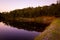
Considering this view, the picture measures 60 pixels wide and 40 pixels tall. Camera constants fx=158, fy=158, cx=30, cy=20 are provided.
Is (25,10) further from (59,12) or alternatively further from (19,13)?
(59,12)

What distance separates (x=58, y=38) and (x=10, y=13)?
5934 inches

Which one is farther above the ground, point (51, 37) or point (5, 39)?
point (51, 37)

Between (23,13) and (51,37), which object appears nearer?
(51,37)

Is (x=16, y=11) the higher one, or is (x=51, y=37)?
(x=51, y=37)

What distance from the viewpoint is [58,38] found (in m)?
23.0

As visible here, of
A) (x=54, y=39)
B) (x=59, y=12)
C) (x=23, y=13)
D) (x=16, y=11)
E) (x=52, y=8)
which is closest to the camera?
(x=54, y=39)

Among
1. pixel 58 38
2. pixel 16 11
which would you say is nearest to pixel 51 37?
pixel 58 38

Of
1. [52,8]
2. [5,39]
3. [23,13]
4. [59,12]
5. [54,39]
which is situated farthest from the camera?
[23,13]

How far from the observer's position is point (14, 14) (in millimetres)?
166250

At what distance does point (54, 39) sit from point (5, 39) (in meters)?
Result: 11.8

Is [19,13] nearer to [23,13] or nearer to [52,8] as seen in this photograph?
[23,13]

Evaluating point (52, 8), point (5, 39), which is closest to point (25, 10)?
point (52, 8)

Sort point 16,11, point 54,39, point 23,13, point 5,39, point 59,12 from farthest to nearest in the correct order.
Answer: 1. point 16,11
2. point 23,13
3. point 59,12
4. point 5,39
5. point 54,39

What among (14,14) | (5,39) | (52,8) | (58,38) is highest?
(58,38)
